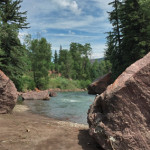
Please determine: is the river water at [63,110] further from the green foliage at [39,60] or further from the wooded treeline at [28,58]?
the green foliage at [39,60]

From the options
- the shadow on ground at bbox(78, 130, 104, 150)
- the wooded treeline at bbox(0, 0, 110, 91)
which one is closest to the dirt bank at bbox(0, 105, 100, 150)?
the shadow on ground at bbox(78, 130, 104, 150)

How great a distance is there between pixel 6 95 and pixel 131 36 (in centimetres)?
1640

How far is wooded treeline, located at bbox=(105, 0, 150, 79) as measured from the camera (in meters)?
18.1

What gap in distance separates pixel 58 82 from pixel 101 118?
39.5m

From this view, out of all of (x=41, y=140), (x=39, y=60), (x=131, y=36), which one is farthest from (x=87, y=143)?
(x=39, y=60)

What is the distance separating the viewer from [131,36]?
1938 cm

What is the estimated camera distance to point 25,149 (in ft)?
11.6

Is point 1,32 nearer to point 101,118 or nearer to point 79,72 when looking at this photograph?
point 101,118

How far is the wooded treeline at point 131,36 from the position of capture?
1809 centimetres

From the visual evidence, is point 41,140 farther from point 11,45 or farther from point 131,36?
point 131,36

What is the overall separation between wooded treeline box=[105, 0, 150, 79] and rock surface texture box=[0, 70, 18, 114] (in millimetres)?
14630

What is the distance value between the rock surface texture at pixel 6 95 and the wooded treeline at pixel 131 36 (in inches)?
576

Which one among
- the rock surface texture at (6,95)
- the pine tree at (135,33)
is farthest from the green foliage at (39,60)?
the rock surface texture at (6,95)

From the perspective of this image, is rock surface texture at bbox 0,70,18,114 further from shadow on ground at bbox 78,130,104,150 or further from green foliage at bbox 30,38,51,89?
green foliage at bbox 30,38,51,89
